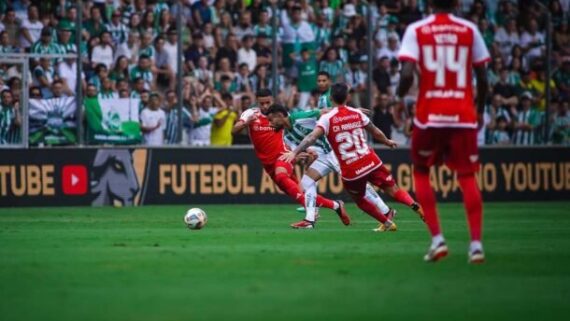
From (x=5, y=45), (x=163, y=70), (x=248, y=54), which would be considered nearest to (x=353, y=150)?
(x=163, y=70)

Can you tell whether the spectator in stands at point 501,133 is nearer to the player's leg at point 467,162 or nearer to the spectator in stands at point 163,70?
the spectator in stands at point 163,70

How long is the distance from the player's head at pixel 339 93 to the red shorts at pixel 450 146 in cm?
472

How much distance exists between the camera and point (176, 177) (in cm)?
2628

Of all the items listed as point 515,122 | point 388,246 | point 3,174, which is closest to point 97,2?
point 3,174

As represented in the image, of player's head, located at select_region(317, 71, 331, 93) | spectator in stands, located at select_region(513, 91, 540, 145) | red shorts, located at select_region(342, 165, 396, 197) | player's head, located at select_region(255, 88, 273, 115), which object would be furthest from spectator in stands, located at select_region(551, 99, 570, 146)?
red shorts, located at select_region(342, 165, 396, 197)

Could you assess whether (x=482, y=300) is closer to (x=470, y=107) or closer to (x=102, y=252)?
(x=470, y=107)

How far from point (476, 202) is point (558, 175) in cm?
1822

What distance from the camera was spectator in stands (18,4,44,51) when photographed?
2402cm

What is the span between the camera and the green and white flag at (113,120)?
24.4 meters

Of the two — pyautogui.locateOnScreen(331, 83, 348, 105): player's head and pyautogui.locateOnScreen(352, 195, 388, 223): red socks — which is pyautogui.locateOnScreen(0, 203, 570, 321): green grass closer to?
pyautogui.locateOnScreen(352, 195, 388, 223): red socks

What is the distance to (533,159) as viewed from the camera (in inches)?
1137

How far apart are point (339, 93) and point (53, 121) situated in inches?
372

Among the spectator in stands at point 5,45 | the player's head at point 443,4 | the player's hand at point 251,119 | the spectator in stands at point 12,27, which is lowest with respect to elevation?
the player's hand at point 251,119

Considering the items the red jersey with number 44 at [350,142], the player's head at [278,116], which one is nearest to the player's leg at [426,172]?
the red jersey with number 44 at [350,142]
